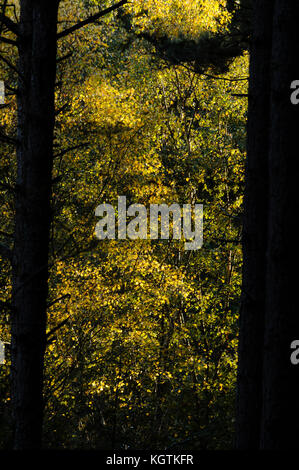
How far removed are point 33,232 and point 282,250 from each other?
1.70 metres

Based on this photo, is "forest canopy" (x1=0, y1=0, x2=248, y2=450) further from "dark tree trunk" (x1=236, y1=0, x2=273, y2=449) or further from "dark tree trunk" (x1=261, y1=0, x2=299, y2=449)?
"dark tree trunk" (x1=261, y1=0, x2=299, y2=449)

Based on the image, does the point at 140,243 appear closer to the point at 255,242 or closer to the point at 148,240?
the point at 148,240

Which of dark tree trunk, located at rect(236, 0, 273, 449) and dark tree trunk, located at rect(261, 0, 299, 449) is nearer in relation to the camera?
dark tree trunk, located at rect(261, 0, 299, 449)

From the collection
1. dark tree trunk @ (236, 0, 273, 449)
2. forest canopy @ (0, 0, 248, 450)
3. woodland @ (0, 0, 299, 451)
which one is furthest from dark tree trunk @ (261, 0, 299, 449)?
forest canopy @ (0, 0, 248, 450)

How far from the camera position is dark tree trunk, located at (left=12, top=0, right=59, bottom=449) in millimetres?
3027

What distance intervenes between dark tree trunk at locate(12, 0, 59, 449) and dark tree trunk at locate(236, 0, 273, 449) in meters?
1.71

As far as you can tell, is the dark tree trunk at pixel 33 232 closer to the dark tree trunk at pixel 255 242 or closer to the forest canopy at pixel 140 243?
the dark tree trunk at pixel 255 242

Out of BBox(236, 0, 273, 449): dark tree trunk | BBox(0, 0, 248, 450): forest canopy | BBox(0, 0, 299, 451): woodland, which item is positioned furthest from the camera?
BBox(0, 0, 248, 450): forest canopy

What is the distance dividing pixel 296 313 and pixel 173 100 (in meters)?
13.4

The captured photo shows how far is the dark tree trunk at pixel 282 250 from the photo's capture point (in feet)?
11.1

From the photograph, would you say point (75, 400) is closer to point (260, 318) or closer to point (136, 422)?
point (136, 422)

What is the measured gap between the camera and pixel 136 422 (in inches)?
438

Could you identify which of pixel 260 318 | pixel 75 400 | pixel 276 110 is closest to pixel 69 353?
pixel 75 400

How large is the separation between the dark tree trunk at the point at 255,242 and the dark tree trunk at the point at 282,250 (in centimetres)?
42
